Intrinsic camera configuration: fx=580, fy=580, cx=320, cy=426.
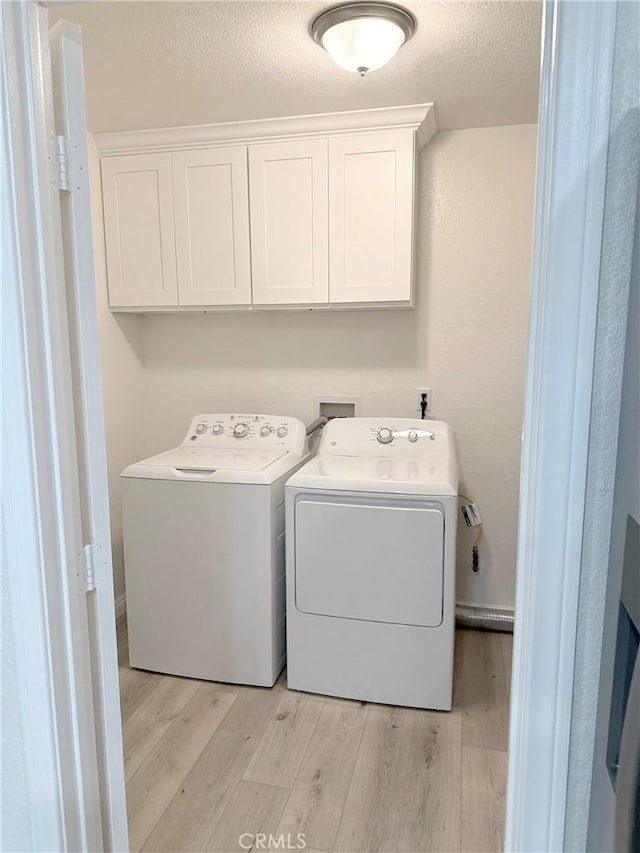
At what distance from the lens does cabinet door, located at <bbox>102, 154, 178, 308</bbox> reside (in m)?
2.67

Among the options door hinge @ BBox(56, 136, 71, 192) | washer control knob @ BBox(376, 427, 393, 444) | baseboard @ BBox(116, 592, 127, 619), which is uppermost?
door hinge @ BBox(56, 136, 71, 192)

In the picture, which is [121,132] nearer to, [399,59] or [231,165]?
[231,165]

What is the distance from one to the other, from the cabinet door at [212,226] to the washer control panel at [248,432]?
0.57 metres

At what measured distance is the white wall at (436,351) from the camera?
268cm

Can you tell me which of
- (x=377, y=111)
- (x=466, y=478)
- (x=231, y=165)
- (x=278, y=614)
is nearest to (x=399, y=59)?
(x=377, y=111)

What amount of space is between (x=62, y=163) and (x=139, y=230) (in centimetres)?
178

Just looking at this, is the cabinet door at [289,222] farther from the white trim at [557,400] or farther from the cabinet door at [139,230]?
the white trim at [557,400]

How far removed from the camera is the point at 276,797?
181cm

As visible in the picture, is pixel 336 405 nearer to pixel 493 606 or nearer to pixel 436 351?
pixel 436 351

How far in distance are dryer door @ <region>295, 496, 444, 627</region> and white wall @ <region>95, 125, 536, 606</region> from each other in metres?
0.82

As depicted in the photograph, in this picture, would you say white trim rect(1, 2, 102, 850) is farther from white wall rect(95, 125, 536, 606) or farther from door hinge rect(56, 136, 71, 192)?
white wall rect(95, 125, 536, 606)

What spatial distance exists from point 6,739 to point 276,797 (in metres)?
0.99
